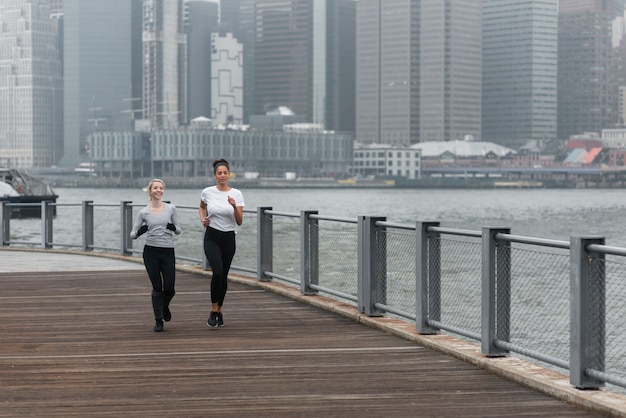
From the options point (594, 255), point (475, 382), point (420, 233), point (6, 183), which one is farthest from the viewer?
point (6, 183)

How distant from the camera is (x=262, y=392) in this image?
8.32m

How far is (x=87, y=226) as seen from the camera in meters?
24.7

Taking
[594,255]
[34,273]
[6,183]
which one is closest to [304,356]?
[594,255]

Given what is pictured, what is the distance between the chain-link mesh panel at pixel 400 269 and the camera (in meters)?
11.9

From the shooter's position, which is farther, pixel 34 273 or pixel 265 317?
pixel 34 273

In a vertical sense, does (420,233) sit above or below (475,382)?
above

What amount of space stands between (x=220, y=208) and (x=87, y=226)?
43.8 feet

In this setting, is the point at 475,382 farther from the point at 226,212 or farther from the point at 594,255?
the point at 226,212

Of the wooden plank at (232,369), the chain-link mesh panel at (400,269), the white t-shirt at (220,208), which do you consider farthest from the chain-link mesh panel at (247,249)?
the white t-shirt at (220,208)

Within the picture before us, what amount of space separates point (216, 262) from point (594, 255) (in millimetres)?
4929

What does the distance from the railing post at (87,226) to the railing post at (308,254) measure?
1025cm

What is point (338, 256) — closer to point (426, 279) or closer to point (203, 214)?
point (203, 214)

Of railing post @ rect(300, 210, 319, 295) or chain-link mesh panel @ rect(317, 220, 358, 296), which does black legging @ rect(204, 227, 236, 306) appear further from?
railing post @ rect(300, 210, 319, 295)

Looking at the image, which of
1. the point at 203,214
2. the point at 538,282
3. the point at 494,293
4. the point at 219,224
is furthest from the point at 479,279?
the point at 203,214
